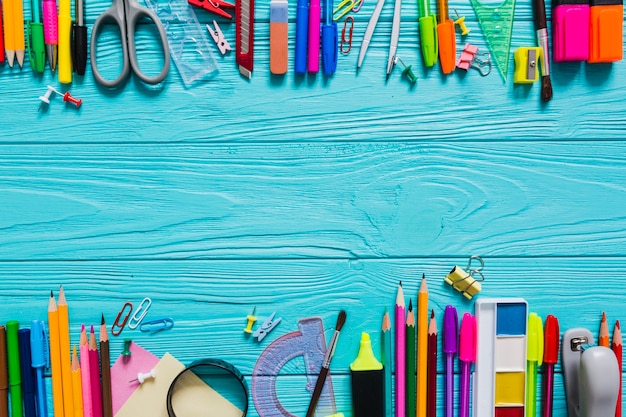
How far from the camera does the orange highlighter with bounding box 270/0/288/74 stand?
0.73m

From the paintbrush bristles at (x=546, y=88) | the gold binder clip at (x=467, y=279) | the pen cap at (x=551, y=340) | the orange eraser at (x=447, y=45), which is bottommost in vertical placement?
the pen cap at (x=551, y=340)

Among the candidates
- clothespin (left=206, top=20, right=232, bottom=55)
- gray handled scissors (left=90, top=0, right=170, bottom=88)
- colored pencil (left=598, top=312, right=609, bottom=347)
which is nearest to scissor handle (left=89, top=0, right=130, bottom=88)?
gray handled scissors (left=90, top=0, right=170, bottom=88)

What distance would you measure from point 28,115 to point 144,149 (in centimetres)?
14

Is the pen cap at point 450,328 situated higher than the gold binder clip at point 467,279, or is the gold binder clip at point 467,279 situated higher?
the gold binder clip at point 467,279

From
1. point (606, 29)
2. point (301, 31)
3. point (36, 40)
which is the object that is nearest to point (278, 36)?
point (301, 31)

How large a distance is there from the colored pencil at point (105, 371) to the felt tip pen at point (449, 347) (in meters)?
0.42

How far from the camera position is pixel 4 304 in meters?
0.76

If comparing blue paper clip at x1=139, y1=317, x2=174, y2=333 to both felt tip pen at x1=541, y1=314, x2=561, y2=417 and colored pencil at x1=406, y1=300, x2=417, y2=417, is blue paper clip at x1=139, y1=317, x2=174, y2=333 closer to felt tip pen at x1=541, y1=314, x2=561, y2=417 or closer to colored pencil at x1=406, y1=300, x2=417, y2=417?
colored pencil at x1=406, y1=300, x2=417, y2=417

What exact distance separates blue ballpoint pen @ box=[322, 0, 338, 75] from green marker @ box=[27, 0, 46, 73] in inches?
13.1

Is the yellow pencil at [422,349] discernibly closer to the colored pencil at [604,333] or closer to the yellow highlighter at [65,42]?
the colored pencil at [604,333]

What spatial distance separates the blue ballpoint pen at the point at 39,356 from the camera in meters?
0.75

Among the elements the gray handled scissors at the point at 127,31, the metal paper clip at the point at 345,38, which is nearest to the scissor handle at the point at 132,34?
the gray handled scissors at the point at 127,31

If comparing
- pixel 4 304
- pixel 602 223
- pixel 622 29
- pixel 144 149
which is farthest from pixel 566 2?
pixel 4 304

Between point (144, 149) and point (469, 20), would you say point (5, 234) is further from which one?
point (469, 20)
